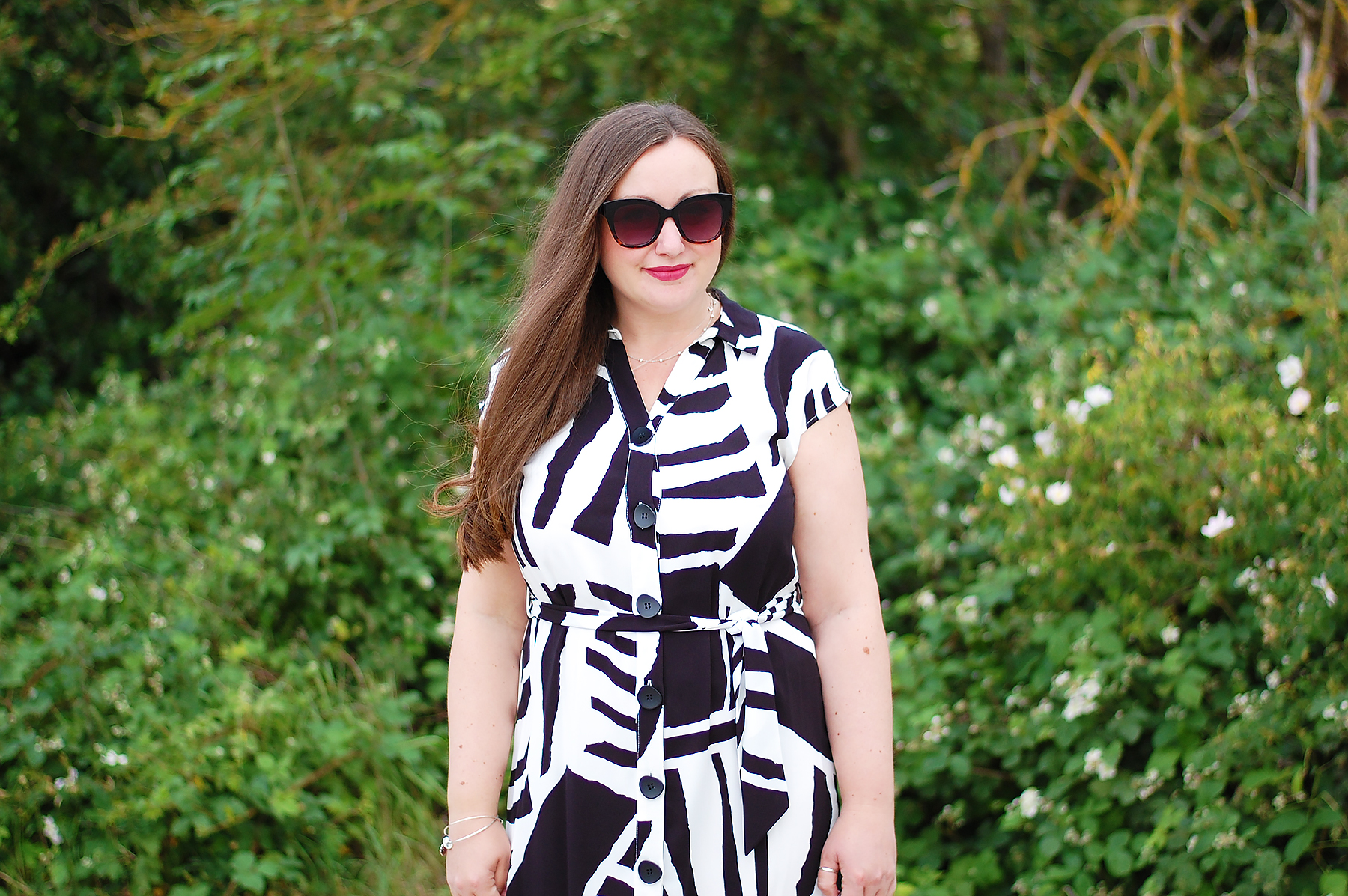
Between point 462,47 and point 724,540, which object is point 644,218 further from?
point 462,47

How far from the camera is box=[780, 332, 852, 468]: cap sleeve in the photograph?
5.26 ft

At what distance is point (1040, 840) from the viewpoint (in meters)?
2.55

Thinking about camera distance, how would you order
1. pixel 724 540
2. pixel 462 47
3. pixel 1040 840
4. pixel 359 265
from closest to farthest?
pixel 724 540 → pixel 1040 840 → pixel 359 265 → pixel 462 47

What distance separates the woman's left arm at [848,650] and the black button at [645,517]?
23 centimetres

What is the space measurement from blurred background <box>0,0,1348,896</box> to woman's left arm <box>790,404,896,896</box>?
0.63m

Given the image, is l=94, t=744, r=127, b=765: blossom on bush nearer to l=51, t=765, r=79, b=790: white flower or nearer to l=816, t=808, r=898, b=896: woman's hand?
l=51, t=765, r=79, b=790: white flower

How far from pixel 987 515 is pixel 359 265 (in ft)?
8.25

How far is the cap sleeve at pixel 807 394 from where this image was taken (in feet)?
5.26

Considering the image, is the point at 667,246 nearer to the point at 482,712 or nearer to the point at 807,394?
the point at 807,394

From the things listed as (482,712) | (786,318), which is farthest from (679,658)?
(786,318)

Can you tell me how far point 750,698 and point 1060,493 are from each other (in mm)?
1617

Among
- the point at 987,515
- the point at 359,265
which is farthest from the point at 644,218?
the point at 359,265

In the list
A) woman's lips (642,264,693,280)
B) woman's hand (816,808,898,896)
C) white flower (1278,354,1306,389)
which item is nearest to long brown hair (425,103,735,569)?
woman's lips (642,264,693,280)

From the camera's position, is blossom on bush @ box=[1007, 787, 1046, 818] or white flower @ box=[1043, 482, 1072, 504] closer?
blossom on bush @ box=[1007, 787, 1046, 818]
